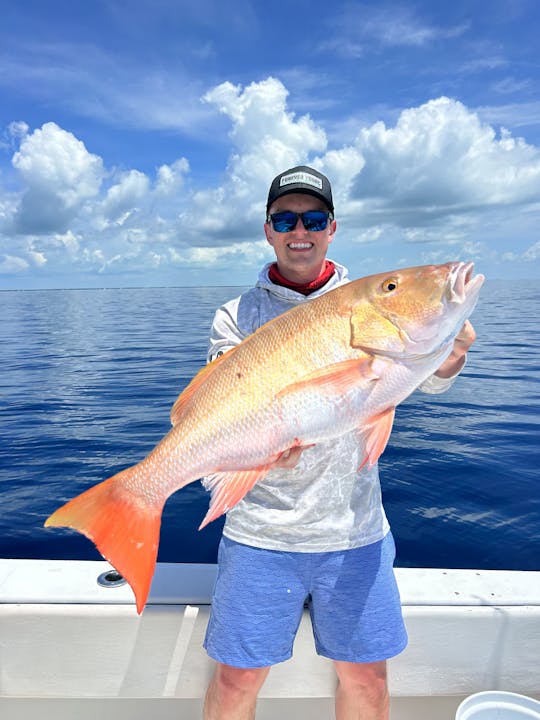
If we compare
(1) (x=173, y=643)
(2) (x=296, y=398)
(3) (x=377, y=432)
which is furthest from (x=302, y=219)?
(1) (x=173, y=643)

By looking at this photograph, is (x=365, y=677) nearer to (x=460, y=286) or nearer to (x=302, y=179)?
(x=460, y=286)

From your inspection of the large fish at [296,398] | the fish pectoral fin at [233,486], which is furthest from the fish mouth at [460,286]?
the fish pectoral fin at [233,486]

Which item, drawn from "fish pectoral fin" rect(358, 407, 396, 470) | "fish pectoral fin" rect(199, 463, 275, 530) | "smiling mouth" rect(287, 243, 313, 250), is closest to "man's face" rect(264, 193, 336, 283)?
"smiling mouth" rect(287, 243, 313, 250)

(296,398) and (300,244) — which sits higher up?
(300,244)

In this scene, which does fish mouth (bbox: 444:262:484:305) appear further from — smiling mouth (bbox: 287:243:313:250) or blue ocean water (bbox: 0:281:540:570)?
blue ocean water (bbox: 0:281:540:570)

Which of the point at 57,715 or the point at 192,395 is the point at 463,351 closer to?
the point at 192,395

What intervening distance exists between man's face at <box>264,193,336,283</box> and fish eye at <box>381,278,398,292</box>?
0.84m

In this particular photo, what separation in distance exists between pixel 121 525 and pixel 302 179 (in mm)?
2221

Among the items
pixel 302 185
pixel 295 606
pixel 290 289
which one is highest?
pixel 302 185

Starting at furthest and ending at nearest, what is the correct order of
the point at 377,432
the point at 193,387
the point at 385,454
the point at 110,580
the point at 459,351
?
the point at 385,454 < the point at 110,580 < the point at 459,351 < the point at 193,387 < the point at 377,432

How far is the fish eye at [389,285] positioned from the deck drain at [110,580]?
7.70 ft

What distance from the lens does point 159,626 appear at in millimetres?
3031

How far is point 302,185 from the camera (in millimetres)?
3064

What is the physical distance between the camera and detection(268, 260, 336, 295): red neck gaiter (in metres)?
3.18
